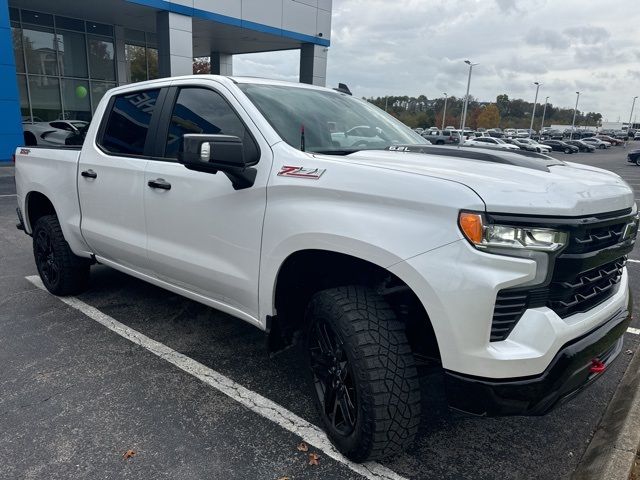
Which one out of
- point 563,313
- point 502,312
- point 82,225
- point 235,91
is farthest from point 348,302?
point 82,225

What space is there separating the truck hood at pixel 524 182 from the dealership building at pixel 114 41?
54.8 feet

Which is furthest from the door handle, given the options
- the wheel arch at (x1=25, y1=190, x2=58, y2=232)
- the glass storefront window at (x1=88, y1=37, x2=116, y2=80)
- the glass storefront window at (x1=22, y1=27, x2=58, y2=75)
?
the glass storefront window at (x1=88, y1=37, x2=116, y2=80)

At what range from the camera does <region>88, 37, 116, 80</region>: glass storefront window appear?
22328mm

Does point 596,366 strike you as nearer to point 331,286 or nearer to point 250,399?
point 331,286

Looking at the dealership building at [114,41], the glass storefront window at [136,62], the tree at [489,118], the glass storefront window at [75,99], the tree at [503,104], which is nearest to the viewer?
the dealership building at [114,41]

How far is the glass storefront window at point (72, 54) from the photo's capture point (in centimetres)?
2127

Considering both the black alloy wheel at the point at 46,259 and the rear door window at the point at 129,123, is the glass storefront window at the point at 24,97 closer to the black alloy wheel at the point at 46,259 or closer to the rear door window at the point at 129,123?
the black alloy wheel at the point at 46,259

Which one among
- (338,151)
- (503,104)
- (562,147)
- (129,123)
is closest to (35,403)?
(129,123)

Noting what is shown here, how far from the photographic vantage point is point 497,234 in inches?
78.8

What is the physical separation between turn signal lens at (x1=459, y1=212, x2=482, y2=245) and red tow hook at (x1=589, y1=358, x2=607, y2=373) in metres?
0.87

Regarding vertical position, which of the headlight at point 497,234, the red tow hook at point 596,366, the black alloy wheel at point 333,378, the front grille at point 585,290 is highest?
the headlight at point 497,234

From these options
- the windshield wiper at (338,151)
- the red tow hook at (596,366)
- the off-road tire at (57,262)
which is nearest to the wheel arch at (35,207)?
the off-road tire at (57,262)

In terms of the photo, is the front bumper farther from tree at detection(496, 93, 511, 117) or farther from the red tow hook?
tree at detection(496, 93, 511, 117)

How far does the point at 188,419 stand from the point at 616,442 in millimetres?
2293
